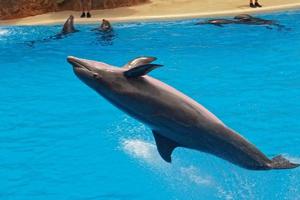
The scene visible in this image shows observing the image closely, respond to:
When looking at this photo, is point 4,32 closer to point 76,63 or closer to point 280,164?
point 76,63

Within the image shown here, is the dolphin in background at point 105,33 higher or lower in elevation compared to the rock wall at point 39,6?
lower

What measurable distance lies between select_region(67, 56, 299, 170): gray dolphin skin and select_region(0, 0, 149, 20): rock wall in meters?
14.0

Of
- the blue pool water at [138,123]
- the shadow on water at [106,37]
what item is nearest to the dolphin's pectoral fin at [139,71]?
the blue pool water at [138,123]

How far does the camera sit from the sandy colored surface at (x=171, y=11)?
1598cm

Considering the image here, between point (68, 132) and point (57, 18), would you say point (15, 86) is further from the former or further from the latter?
point (57, 18)

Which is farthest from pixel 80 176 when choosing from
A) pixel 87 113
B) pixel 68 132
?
pixel 87 113

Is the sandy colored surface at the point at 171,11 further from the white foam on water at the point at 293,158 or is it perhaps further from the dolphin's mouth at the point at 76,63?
the dolphin's mouth at the point at 76,63

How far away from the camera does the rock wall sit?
58.6ft

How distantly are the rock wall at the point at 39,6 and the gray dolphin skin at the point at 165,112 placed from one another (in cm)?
1395

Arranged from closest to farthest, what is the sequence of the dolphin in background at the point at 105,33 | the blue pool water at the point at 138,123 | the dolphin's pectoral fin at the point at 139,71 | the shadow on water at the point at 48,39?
the dolphin's pectoral fin at the point at 139,71 → the blue pool water at the point at 138,123 → the dolphin in background at the point at 105,33 → the shadow on water at the point at 48,39

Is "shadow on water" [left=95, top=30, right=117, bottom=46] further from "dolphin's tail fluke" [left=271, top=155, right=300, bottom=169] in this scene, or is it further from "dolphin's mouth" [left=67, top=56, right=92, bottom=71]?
"dolphin's tail fluke" [left=271, top=155, right=300, bottom=169]

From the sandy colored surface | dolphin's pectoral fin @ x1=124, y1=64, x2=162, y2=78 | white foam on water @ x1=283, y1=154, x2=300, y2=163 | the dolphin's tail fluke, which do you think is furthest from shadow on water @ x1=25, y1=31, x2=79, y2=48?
the dolphin's tail fluke

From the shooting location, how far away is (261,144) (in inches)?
303

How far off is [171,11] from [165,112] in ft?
41.2
